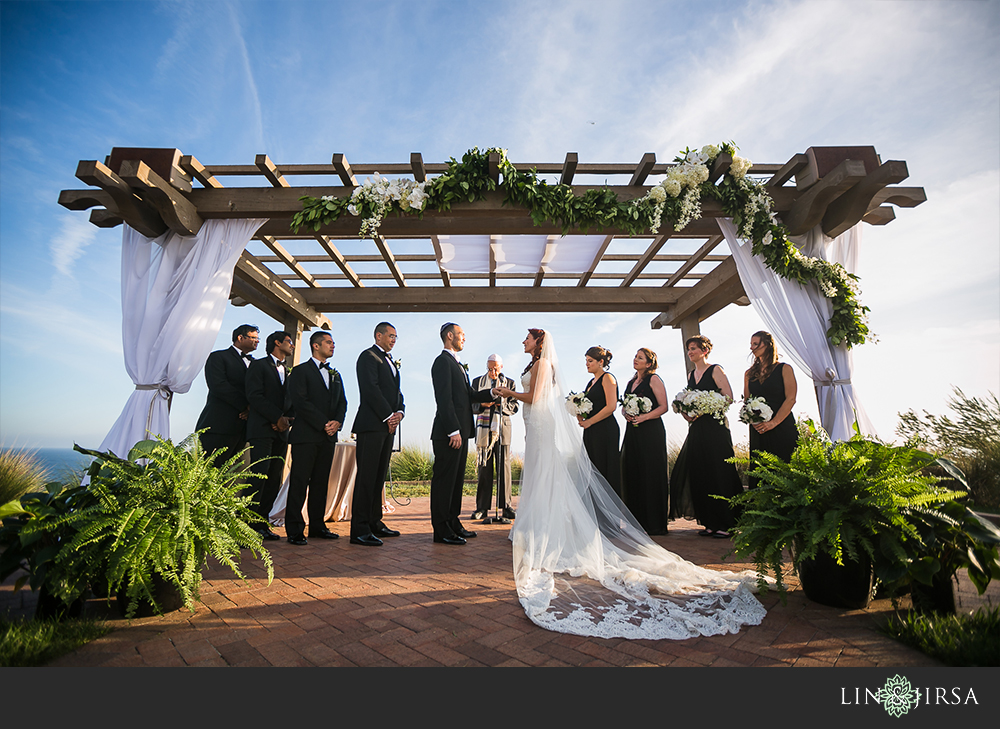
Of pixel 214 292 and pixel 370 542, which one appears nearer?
pixel 370 542

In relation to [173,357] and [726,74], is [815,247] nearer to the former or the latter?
[726,74]

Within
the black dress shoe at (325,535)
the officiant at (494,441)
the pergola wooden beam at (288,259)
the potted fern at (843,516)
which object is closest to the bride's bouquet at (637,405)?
the officiant at (494,441)

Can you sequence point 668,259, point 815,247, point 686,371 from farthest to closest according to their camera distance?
point 686,371 < point 668,259 < point 815,247

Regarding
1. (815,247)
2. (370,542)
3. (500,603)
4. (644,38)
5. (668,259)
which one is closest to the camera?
(500,603)

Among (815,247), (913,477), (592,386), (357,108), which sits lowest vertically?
(913,477)

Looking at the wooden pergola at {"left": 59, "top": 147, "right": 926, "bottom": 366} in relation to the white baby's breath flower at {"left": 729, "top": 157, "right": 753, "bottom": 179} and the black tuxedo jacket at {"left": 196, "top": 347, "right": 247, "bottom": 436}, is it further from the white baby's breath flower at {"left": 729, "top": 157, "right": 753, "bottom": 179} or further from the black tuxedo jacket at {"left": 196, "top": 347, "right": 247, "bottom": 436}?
the black tuxedo jacket at {"left": 196, "top": 347, "right": 247, "bottom": 436}

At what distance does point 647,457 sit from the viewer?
524 centimetres

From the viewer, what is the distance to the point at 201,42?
486cm

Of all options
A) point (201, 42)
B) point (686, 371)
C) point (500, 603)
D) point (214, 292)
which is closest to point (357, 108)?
point (201, 42)

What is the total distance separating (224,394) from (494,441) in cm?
336

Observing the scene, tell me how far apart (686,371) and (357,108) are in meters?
6.64

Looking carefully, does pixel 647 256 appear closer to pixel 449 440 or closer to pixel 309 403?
pixel 449 440

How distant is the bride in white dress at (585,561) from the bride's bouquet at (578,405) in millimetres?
428

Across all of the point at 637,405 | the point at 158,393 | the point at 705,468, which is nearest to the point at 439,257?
the point at 637,405
